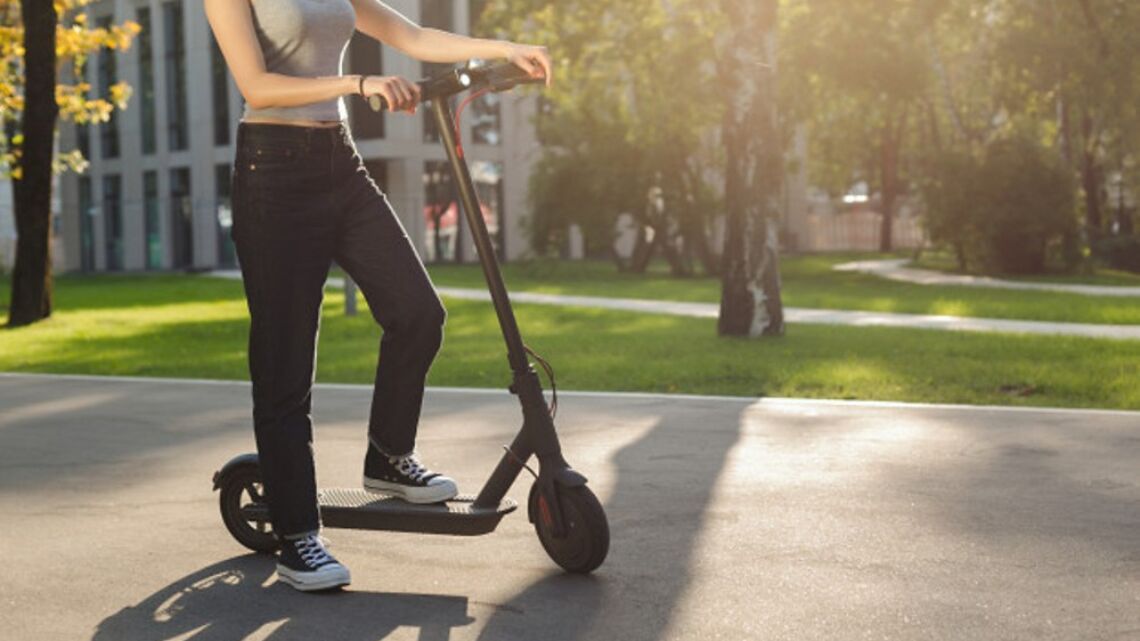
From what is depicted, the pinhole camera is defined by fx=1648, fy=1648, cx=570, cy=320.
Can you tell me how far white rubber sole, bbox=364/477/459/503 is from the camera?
191 inches

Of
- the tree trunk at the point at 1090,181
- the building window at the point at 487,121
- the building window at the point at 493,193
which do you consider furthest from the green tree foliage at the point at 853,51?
the building window at the point at 493,193

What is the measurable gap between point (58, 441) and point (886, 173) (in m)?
50.7

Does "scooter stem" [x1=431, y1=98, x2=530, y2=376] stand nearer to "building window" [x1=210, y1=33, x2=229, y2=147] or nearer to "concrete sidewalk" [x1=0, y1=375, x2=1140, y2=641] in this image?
"concrete sidewalk" [x1=0, y1=375, x2=1140, y2=641]

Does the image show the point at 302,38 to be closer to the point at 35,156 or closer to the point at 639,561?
the point at 639,561

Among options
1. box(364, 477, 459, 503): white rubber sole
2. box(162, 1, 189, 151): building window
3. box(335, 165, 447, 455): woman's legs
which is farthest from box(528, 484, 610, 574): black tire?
box(162, 1, 189, 151): building window

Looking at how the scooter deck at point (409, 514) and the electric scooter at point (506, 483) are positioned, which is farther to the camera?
the scooter deck at point (409, 514)

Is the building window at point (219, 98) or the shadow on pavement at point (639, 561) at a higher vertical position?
the building window at point (219, 98)

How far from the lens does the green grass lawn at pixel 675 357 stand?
1049 centimetres

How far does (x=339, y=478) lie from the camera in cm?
673

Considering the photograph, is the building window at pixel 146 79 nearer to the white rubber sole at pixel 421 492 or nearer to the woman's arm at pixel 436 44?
the woman's arm at pixel 436 44

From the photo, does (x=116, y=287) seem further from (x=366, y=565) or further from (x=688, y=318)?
(x=366, y=565)

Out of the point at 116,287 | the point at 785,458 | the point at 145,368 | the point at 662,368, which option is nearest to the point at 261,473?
the point at 785,458

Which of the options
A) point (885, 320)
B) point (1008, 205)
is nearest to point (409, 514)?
point (885, 320)

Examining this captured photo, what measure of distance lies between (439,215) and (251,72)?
4549cm
